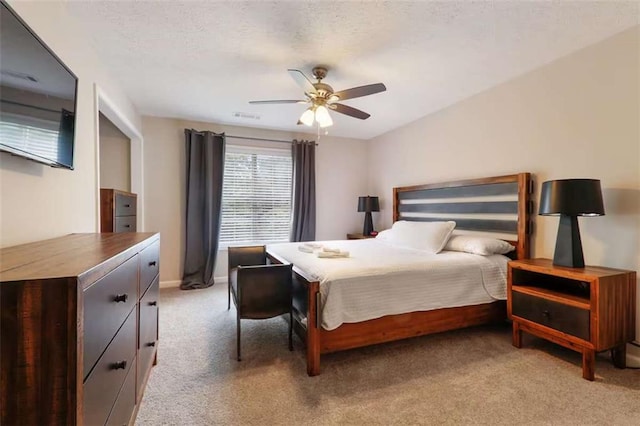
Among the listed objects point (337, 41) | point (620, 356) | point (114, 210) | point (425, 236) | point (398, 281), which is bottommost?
point (620, 356)

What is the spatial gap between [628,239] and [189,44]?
12.5 feet

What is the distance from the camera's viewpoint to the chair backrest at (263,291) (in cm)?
232

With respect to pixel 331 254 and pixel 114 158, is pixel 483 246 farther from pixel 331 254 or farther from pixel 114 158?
pixel 114 158

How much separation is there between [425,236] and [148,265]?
2678 millimetres

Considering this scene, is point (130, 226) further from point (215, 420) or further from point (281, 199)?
point (215, 420)

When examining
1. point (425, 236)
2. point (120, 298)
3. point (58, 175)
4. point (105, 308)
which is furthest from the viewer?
point (425, 236)

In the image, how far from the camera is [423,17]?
2.06 meters

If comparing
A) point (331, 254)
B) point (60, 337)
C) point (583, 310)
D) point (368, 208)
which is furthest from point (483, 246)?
point (60, 337)

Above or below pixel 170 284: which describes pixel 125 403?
above

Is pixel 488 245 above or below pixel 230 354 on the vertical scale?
above

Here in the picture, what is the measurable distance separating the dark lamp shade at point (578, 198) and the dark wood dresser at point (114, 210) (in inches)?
156

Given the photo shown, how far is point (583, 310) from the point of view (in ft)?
6.83

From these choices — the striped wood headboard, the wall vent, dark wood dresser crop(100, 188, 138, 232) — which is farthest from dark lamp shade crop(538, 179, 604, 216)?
dark wood dresser crop(100, 188, 138, 232)

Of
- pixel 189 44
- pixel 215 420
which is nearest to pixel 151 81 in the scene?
pixel 189 44
